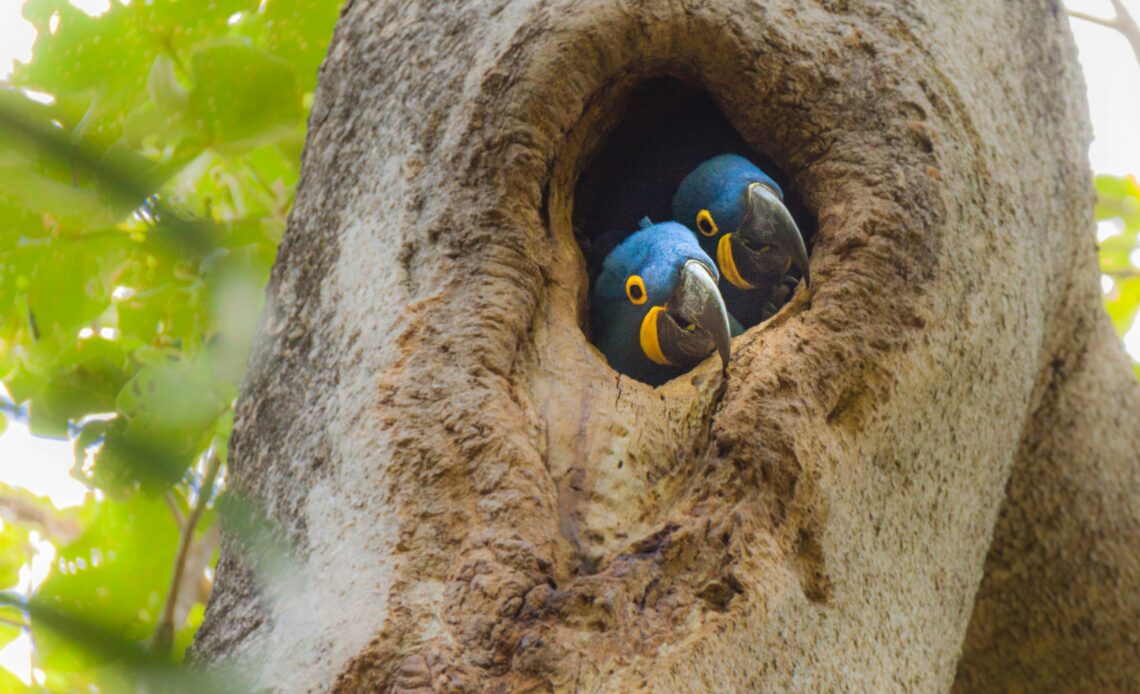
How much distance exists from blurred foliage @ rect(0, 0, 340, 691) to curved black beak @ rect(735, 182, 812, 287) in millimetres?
929

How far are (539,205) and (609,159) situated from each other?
2.10ft

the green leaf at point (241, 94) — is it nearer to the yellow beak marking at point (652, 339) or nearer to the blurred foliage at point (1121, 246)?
the yellow beak marking at point (652, 339)

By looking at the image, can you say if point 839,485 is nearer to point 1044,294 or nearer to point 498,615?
point 498,615

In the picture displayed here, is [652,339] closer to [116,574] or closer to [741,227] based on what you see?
[741,227]

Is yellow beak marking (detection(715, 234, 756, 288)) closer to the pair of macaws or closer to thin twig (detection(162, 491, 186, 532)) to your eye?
the pair of macaws

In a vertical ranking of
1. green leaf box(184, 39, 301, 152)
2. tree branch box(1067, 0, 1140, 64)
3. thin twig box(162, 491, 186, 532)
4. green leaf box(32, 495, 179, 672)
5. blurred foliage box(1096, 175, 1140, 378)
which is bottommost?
blurred foliage box(1096, 175, 1140, 378)

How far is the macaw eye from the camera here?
2.59 metres

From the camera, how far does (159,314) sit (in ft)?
8.19

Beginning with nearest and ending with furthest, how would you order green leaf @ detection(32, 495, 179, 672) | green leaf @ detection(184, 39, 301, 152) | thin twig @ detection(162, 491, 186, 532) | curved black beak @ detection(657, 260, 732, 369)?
1. green leaf @ detection(32, 495, 179, 672)
2. thin twig @ detection(162, 491, 186, 532)
3. green leaf @ detection(184, 39, 301, 152)
4. curved black beak @ detection(657, 260, 732, 369)

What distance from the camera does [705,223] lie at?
262cm

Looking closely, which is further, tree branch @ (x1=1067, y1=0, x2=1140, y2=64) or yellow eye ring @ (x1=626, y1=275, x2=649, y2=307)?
tree branch @ (x1=1067, y1=0, x2=1140, y2=64)

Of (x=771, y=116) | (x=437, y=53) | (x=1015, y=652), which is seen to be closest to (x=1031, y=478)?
(x=1015, y=652)

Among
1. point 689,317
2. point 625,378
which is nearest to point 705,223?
point 689,317

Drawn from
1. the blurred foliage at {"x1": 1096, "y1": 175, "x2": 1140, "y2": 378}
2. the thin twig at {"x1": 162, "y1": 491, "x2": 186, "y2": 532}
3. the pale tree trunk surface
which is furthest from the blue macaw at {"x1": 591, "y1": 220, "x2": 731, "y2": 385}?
the blurred foliage at {"x1": 1096, "y1": 175, "x2": 1140, "y2": 378}
